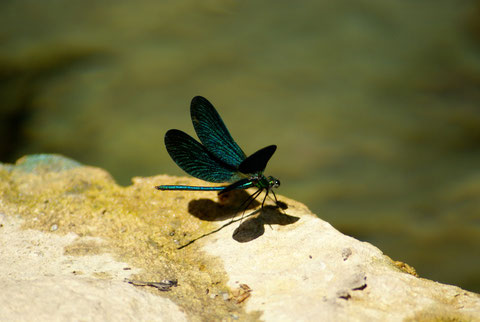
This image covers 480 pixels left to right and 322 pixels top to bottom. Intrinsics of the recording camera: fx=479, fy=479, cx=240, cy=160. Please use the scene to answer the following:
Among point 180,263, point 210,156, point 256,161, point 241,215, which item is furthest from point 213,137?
point 180,263

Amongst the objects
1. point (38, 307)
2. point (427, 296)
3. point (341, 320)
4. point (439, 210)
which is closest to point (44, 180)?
point (38, 307)

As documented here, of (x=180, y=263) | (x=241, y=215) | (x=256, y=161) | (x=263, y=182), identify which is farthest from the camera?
(x=241, y=215)

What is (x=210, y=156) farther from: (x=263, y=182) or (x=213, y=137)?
(x=263, y=182)

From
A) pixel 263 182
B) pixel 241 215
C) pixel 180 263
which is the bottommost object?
pixel 180 263

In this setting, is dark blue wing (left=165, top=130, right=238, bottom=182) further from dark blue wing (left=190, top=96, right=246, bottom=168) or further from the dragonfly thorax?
the dragonfly thorax

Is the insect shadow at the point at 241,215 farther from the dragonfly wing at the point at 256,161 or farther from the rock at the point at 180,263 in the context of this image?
the dragonfly wing at the point at 256,161

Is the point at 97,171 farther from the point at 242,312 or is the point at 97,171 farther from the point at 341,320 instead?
the point at 341,320
